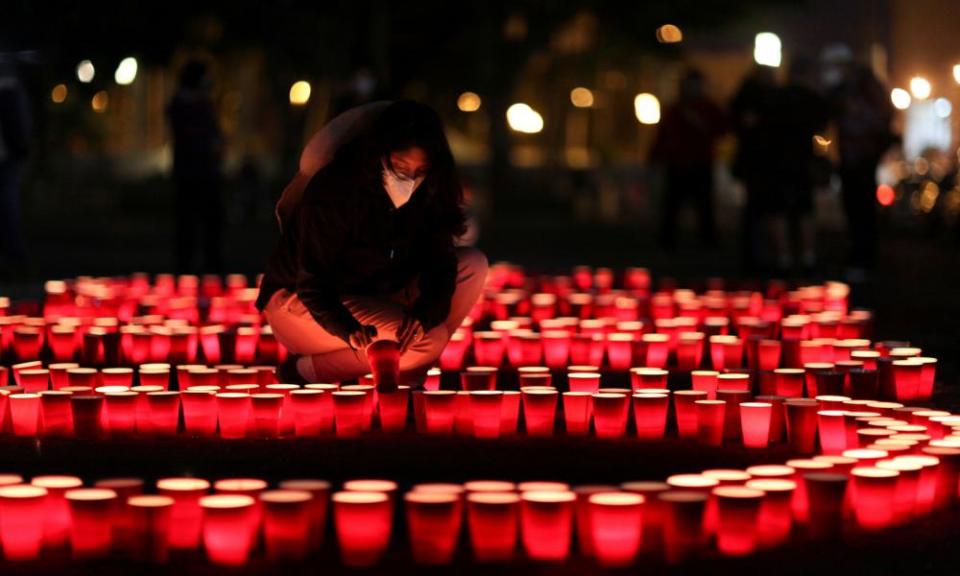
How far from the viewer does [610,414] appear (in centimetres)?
666

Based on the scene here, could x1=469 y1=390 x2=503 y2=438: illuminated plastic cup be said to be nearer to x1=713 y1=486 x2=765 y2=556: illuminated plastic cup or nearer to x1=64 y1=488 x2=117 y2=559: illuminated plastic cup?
x1=713 y1=486 x2=765 y2=556: illuminated plastic cup

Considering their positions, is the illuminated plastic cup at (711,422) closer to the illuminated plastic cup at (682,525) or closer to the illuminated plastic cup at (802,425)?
the illuminated plastic cup at (802,425)

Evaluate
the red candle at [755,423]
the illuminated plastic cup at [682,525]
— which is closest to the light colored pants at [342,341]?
the red candle at [755,423]

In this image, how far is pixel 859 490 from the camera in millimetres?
5148

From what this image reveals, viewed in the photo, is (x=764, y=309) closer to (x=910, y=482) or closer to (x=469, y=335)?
(x=469, y=335)

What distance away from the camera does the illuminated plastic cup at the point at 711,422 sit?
6.59 metres

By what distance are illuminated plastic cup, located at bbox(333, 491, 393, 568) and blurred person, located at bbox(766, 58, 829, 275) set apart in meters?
11.4

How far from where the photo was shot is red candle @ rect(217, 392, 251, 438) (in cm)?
665

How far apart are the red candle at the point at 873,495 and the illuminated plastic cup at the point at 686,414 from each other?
5.06 ft

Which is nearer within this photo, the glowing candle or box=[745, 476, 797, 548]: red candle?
the glowing candle

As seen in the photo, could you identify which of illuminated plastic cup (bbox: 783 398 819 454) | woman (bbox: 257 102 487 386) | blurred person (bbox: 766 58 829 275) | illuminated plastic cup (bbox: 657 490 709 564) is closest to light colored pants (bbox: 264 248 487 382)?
woman (bbox: 257 102 487 386)

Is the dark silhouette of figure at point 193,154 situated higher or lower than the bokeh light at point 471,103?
lower

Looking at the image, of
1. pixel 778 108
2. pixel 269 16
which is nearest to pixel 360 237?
pixel 778 108

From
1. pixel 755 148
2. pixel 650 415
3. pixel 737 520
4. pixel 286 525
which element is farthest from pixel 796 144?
pixel 286 525
